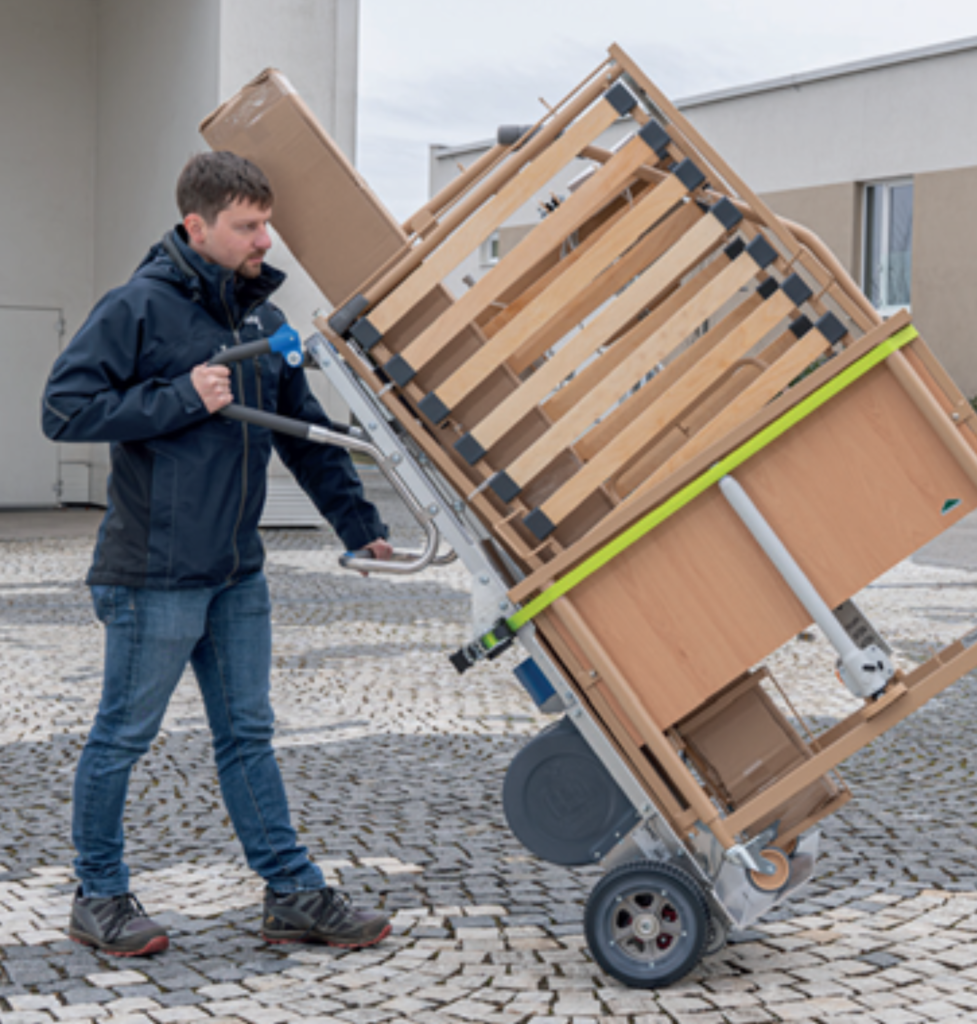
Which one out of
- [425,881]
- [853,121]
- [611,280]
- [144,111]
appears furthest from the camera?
[853,121]

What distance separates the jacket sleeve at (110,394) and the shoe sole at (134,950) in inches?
48.6

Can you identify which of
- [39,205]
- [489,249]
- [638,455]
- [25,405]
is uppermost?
[39,205]

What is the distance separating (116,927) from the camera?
3.65 m

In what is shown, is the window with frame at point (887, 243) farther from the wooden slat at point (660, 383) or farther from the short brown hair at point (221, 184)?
the short brown hair at point (221, 184)

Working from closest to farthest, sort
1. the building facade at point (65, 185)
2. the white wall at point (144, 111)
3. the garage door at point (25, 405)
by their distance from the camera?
the white wall at point (144, 111) → the building facade at point (65, 185) → the garage door at point (25, 405)

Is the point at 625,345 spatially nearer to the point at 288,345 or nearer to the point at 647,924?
the point at 288,345

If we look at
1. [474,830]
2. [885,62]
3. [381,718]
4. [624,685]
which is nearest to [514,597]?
[624,685]

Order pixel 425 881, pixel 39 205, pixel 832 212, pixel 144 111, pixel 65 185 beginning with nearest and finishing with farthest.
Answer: pixel 425 881 → pixel 144 111 → pixel 39 205 → pixel 65 185 → pixel 832 212

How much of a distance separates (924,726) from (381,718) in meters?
2.46

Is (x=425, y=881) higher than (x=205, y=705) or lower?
lower

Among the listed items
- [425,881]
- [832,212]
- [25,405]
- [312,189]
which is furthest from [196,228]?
[832,212]

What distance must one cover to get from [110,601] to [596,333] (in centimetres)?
134

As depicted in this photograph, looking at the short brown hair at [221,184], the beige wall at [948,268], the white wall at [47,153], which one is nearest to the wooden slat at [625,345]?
the short brown hair at [221,184]

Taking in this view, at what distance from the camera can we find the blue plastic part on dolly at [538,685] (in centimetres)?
361
